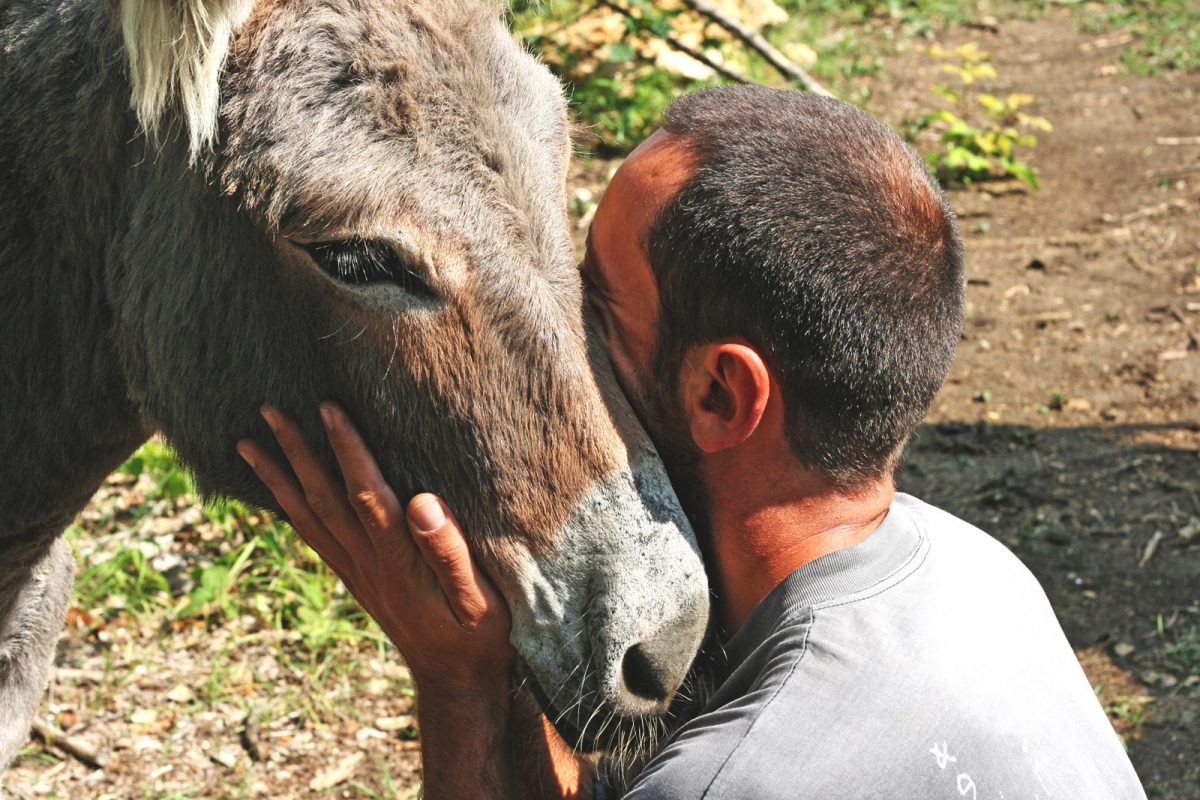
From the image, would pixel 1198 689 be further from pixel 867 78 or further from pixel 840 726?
pixel 867 78

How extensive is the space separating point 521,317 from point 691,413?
0.36m

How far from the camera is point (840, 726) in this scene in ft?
5.88

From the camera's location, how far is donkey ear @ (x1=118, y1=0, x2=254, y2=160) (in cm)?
220

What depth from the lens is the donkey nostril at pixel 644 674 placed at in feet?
6.85

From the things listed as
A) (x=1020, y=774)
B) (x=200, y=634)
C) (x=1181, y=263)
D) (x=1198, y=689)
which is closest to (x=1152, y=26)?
(x=1181, y=263)

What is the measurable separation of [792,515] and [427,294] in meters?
0.79

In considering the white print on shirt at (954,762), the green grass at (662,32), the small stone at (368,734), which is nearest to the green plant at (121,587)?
the small stone at (368,734)

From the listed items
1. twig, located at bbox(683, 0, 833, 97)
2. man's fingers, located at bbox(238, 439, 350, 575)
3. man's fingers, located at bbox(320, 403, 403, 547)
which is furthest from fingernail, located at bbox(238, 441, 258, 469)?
twig, located at bbox(683, 0, 833, 97)

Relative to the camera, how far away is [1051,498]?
530cm

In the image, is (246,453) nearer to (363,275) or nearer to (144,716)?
(363,275)

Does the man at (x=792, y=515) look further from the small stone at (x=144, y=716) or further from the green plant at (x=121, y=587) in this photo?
the green plant at (x=121, y=587)

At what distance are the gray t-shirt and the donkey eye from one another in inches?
34.5

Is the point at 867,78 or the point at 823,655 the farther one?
the point at 867,78

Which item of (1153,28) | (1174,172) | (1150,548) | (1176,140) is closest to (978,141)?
(1174,172)
